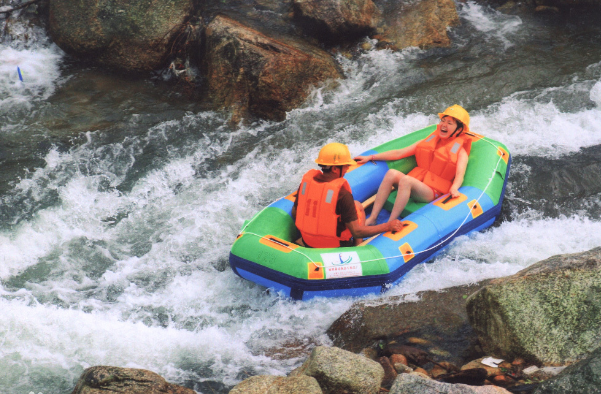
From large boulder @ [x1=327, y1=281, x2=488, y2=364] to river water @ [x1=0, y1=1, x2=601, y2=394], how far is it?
8.0 inches

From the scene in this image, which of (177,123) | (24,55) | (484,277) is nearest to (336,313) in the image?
(484,277)

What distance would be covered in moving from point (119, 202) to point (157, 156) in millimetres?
895

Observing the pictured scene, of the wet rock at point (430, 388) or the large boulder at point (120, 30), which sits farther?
the large boulder at point (120, 30)

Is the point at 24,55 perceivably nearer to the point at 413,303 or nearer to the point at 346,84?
the point at 346,84

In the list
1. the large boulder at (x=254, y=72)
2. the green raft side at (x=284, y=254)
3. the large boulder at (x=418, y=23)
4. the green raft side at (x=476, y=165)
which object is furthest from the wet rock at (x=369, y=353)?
the large boulder at (x=418, y=23)

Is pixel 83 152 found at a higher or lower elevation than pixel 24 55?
lower

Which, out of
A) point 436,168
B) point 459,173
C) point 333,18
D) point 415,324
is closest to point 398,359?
point 415,324

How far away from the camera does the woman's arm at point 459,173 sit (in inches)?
226

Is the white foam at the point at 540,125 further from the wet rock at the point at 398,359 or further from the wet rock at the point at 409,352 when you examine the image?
the wet rock at the point at 398,359

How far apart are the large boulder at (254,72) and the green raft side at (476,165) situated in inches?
74.2

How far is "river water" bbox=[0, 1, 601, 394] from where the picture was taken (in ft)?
15.5

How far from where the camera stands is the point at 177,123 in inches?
302

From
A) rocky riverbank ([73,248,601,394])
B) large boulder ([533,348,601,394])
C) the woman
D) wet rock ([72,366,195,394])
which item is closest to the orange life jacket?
the woman

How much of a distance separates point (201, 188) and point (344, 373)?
11.9 ft
